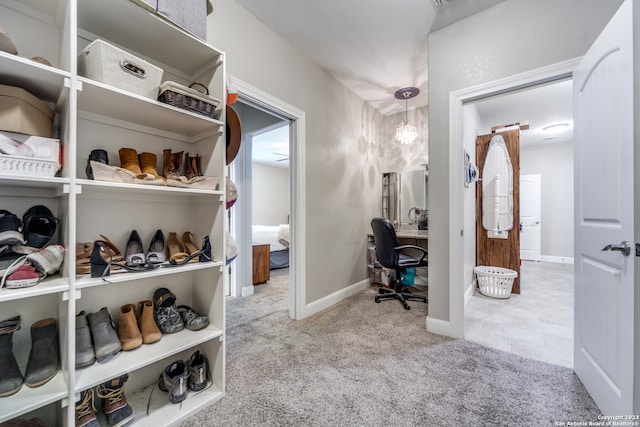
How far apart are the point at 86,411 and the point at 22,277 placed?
0.65 m

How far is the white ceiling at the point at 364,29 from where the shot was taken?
1.93 m

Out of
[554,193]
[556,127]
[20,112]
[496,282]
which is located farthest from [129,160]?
[554,193]

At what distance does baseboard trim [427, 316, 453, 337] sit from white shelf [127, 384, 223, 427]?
1.69 m

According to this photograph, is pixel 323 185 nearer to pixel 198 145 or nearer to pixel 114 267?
pixel 198 145

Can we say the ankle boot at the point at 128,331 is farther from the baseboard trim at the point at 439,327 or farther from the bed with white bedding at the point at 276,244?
the bed with white bedding at the point at 276,244

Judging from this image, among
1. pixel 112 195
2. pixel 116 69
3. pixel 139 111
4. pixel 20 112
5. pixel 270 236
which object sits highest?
pixel 116 69

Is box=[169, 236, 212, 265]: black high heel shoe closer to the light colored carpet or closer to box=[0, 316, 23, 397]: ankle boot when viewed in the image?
box=[0, 316, 23, 397]: ankle boot

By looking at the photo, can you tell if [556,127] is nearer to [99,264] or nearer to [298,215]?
[298,215]

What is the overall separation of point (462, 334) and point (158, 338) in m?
2.16

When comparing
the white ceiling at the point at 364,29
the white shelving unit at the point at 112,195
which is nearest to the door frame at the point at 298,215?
the white ceiling at the point at 364,29

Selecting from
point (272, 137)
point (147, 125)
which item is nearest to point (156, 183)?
point (147, 125)

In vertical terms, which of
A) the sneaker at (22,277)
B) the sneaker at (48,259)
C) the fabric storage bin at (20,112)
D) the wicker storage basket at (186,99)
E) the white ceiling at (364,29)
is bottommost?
the sneaker at (22,277)

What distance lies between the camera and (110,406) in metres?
1.16

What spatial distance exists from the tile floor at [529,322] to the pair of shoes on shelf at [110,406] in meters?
2.31
